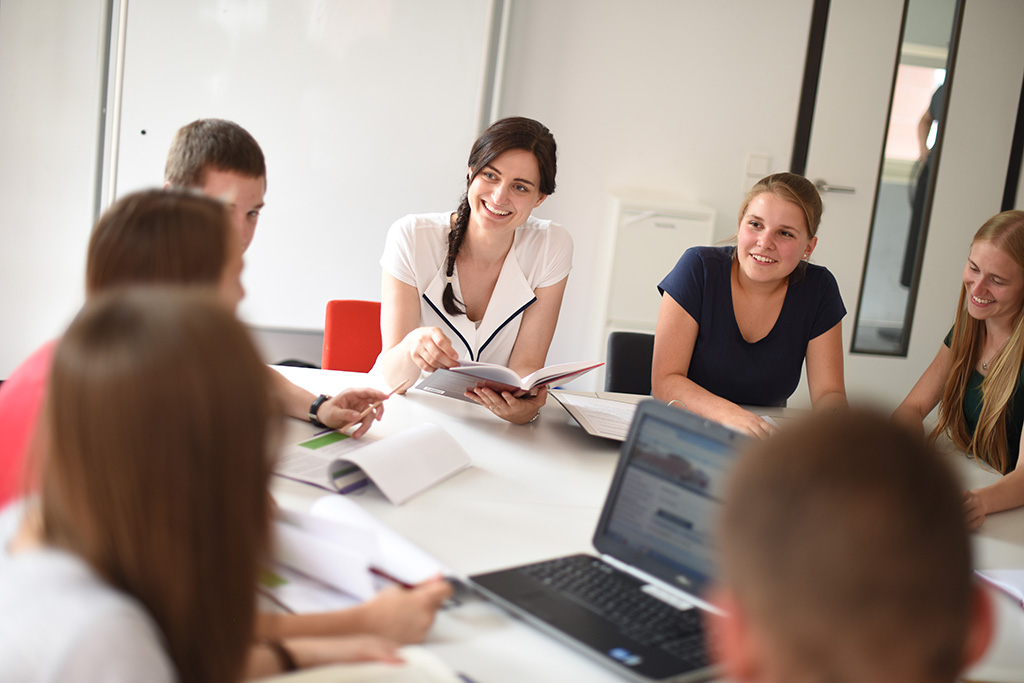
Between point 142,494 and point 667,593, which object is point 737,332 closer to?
point 667,593

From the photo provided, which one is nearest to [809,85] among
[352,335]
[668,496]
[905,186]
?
[905,186]

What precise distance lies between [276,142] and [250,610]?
304 centimetres

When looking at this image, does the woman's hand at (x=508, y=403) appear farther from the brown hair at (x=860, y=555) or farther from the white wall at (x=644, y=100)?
the white wall at (x=644, y=100)

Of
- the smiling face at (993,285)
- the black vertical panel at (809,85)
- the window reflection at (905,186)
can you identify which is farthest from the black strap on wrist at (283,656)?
the window reflection at (905,186)

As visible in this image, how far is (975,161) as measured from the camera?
14.2 feet

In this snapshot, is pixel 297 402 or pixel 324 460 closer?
pixel 324 460

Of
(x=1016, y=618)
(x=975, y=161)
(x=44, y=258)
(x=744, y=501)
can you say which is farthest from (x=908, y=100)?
(x=744, y=501)

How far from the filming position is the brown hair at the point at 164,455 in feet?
2.21

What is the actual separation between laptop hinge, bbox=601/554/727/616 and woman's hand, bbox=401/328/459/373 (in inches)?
28.4

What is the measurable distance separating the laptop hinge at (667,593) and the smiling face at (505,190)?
Result: 1294mm

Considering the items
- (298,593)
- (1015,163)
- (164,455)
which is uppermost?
(1015,163)

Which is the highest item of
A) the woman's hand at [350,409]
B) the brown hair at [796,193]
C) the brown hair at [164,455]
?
the brown hair at [796,193]

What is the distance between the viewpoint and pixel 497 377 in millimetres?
1702

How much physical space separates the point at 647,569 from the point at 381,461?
48cm
